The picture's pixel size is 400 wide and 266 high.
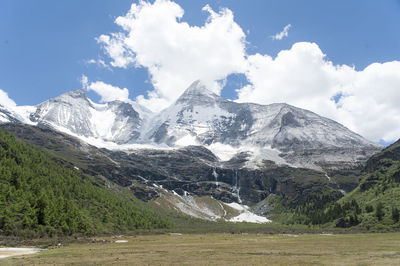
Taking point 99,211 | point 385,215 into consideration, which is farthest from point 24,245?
point 385,215

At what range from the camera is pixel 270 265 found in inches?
1716

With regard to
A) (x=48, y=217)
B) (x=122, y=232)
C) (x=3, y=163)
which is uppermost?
(x=3, y=163)

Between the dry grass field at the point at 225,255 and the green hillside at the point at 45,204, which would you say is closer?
the dry grass field at the point at 225,255

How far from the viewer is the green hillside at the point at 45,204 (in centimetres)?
9712

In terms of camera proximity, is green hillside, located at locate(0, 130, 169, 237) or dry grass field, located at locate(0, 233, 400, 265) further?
green hillside, located at locate(0, 130, 169, 237)

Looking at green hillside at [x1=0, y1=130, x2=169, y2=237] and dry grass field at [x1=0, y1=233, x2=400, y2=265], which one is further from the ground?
green hillside at [x1=0, y1=130, x2=169, y2=237]

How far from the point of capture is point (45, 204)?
108 metres

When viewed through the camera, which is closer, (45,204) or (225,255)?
(225,255)

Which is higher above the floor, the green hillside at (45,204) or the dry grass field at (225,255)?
the green hillside at (45,204)

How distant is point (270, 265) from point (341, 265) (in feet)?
29.3

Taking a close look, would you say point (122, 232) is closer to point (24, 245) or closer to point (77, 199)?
point (77, 199)

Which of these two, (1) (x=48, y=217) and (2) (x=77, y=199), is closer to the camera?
(1) (x=48, y=217)

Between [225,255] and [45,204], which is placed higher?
[45,204]

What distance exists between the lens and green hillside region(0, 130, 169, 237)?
97125mm
